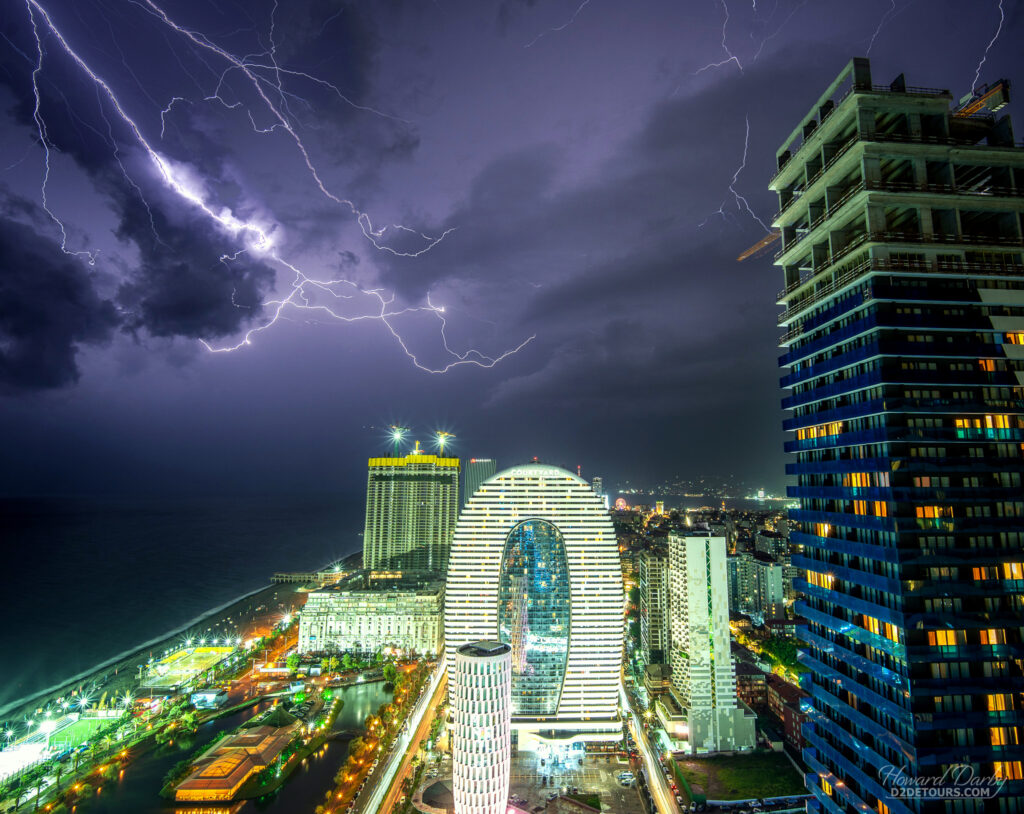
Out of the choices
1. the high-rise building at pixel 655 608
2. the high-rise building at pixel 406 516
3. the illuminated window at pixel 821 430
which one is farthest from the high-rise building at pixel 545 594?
the high-rise building at pixel 406 516

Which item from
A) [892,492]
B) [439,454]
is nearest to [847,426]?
[892,492]

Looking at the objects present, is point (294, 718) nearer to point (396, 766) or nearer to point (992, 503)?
point (396, 766)

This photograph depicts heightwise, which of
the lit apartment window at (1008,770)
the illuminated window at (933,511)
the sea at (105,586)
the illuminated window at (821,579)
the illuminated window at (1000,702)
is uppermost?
the illuminated window at (933,511)

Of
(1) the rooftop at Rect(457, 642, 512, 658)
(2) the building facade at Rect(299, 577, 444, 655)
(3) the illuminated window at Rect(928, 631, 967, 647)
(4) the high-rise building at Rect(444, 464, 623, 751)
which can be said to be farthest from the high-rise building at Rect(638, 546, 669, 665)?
(3) the illuminated window at Rect(928, 631, 967, 647)

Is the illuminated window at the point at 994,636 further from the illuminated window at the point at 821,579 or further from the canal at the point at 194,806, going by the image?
the canal at the point at 194,806

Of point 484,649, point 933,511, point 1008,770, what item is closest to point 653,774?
point 484,649

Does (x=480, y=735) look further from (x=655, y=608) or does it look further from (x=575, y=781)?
(x=655, y=608)
